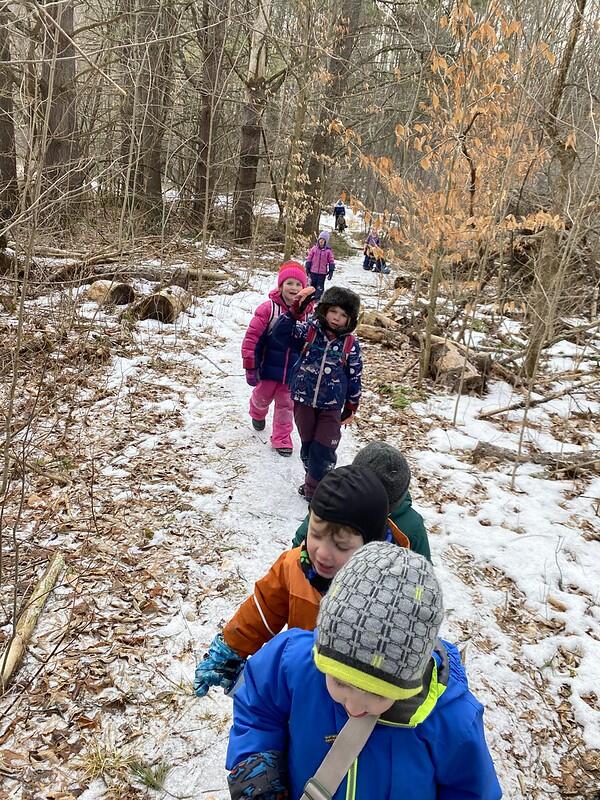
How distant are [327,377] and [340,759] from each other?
9.76 ft

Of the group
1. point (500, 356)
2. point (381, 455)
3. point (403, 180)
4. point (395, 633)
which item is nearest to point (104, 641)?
point (381, 455)

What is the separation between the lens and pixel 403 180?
6.54 metres

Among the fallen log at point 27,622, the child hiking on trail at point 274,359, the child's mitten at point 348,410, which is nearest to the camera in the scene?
the fallen log at point 27,622

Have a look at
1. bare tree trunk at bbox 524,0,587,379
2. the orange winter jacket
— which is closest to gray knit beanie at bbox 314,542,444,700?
the orange winter jacket

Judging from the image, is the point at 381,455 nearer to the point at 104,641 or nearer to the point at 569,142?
the point at 104,641

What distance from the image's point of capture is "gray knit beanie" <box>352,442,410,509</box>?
7.68 ft

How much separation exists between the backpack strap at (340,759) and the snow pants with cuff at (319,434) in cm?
298

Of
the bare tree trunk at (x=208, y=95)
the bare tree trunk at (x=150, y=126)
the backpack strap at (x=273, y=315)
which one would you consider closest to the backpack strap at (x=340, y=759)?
the backpack strap at (x=273, y=315)

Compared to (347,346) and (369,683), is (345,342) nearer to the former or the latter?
(347,346)

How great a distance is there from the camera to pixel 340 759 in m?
1.06

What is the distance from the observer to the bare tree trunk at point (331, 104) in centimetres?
1354

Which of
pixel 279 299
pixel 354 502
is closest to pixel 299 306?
pixel 279 299

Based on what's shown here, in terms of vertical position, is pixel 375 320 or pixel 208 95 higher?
pixel 208 95

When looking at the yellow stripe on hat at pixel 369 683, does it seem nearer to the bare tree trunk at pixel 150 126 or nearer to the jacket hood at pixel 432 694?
the jacket hood at pixel 432 694
